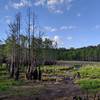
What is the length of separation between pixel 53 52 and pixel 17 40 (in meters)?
86.7

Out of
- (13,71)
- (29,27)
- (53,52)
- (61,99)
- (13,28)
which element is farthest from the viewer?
(53,52)

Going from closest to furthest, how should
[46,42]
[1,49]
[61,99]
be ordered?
[61,99] < [1,49] < [46,42]

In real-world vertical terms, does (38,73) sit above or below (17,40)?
below

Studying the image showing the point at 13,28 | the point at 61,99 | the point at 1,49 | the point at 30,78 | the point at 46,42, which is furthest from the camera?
the point at 46,42

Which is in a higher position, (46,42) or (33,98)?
(46,42)

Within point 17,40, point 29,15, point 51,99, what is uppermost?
point 29,15

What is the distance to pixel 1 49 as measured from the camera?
100312 millimetres

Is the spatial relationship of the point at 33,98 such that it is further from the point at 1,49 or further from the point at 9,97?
the point at 1,49

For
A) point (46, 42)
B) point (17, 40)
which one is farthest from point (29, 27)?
point (46, 42)

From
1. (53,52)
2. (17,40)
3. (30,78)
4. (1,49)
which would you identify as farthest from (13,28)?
(53,52)

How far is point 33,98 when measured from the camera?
23.5 m

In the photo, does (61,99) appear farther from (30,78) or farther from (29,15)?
(29,15)

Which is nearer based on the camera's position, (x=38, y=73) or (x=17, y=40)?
(x=38, y=73)

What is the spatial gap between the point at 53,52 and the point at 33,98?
12242 cm
